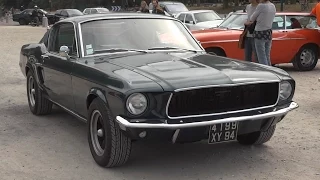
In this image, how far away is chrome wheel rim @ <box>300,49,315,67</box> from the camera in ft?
35.9

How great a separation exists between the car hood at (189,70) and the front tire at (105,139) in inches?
17.0

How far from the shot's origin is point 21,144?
17.7ft

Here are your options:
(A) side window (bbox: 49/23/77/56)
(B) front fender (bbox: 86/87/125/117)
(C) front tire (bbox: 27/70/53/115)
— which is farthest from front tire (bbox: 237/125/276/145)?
(C) front tire (bbox: 27/70/53/115)

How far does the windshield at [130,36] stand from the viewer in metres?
5.26

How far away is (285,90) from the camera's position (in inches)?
184

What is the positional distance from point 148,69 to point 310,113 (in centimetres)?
333

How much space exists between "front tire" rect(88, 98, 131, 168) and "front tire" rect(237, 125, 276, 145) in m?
1.55

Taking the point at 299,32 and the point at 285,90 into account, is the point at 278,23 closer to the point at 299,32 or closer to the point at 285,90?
the point at 299,32

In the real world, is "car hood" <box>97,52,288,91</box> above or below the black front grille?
above

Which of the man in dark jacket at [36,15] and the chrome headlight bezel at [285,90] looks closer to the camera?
the chrome headlight bezel at [285,90]

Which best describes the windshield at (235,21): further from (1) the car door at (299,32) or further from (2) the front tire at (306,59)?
(2) the front tire at (306,59)

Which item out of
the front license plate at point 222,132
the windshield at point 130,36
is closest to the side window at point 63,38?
the windshield at point 130,36

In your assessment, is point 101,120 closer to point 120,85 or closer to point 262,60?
point 120,85

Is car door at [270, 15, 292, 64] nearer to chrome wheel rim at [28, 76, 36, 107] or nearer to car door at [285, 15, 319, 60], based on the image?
car door at [285, 15, 319, 60]
